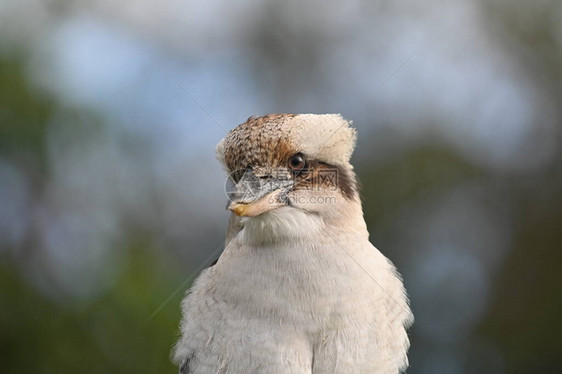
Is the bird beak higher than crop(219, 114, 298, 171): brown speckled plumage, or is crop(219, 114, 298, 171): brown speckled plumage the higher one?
crop(219, 114, 298, 171): brown speckled plumage

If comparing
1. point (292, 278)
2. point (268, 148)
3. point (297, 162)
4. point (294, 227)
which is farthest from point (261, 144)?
point (292, 278)

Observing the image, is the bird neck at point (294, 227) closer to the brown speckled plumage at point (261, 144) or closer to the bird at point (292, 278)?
the bird at point (292, 278)

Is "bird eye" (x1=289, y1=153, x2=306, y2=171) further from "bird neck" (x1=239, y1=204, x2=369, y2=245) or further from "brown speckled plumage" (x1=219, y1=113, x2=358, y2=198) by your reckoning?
"bird neck" (x1=239, y1=204, x2=369, y2=245)

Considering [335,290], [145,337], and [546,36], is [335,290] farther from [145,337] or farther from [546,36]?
[546,36]

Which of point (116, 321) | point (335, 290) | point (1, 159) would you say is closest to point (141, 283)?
point (116, 321)

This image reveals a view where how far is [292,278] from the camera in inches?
70.7

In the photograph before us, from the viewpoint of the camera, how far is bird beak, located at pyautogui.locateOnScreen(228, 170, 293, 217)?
5.33 ft

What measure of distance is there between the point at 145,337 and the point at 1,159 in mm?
1803

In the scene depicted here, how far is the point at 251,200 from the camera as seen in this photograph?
1655 mm

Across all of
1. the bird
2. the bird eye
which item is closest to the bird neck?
the bird

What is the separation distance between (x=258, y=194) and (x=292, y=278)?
29cm

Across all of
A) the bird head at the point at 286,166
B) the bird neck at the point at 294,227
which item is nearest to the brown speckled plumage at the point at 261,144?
the bird head at the point at 286,166

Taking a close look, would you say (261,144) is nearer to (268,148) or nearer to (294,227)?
(268,148)

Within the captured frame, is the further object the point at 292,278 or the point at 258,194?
the point at 292,278
